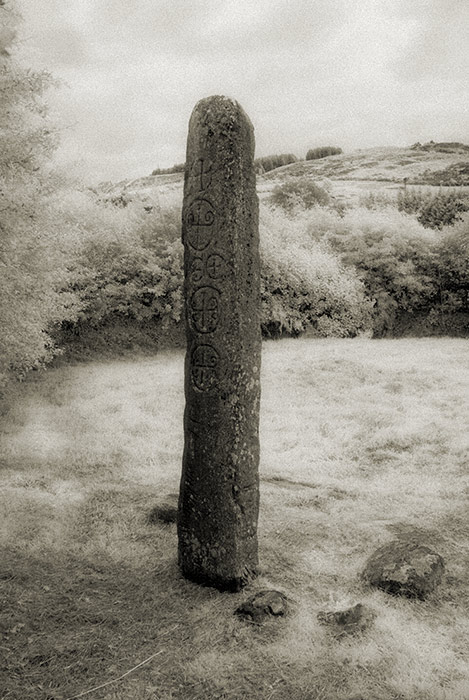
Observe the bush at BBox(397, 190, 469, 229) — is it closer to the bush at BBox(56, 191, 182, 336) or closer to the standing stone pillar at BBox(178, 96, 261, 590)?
the bush at BBox(56, 191, 182, 336)

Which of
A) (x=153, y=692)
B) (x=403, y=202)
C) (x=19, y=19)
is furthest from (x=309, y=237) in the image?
(x=153, y=692)

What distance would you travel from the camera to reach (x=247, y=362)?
4379mm

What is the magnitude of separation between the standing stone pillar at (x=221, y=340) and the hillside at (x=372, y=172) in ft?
68.7

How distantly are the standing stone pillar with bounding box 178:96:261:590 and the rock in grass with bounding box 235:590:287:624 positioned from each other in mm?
302

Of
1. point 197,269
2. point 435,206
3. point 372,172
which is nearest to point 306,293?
point 435,206

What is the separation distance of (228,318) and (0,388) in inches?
299

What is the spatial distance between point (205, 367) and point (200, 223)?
1088mm

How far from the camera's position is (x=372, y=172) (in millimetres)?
36875

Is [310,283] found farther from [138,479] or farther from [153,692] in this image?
[153,692]

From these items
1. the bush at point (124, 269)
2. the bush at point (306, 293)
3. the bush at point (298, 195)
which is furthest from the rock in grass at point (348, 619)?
the bush at point (298, 195)

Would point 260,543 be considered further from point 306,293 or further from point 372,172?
point 372,172

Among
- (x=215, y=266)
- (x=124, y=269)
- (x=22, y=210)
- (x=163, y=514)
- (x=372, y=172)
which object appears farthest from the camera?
(x=372, y=172)

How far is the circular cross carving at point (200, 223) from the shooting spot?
430 centimetres

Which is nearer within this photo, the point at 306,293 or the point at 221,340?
the point at 221,340
